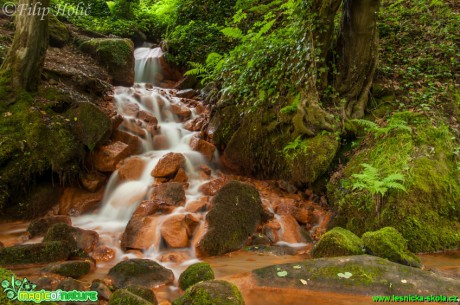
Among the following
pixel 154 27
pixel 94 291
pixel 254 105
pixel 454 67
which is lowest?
pixel 94 291

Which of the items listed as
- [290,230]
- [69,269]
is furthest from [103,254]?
[290,230]

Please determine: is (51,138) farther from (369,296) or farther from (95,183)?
(369,296)

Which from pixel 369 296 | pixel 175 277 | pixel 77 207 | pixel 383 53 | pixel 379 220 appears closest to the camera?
pixel 369 296

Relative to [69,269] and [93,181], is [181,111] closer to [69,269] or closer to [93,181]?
[93,181]

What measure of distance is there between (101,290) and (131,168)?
400 cm

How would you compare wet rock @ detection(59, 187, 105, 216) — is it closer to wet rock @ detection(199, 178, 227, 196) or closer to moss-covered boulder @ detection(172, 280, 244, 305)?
wet rock @ detection(199, 178, 227, 196)

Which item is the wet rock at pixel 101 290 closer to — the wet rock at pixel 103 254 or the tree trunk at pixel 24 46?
the wet rock at pixel 103 254

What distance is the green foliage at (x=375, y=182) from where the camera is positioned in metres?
4.45

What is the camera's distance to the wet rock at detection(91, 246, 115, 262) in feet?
15.2

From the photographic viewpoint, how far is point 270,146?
6.82 metres

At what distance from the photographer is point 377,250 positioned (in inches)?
145

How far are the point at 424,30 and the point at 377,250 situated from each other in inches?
259

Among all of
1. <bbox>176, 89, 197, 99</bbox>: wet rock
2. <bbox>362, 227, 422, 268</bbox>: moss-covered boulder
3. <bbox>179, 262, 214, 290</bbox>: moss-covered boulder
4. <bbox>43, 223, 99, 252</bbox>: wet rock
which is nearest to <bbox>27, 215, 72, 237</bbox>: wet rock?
<bbox>43, 223, 99, 252</bbox>: wet rock

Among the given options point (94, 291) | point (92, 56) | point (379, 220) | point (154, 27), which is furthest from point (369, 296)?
point (154, 27)
